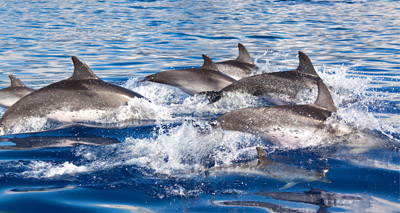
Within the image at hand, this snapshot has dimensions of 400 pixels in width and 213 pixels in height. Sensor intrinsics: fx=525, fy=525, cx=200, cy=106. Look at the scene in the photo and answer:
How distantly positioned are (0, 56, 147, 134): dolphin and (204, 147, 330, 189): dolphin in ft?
11.6

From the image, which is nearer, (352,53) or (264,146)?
(264,146)

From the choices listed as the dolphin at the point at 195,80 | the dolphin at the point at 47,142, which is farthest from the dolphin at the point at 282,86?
the dolphin at the point at 47,142

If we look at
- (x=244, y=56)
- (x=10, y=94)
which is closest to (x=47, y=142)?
(x=10, y=94)

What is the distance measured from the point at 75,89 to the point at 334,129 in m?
4.16

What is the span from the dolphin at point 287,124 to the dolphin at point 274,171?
42.0 inches

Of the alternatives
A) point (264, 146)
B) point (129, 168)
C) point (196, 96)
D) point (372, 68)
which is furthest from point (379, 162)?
point (372, 68)

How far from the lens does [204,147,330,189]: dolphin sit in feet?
16.7

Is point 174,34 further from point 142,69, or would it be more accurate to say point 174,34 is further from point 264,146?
point 264,146

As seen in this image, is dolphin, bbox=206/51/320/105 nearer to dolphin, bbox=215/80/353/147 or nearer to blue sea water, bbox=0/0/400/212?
blue sea water, bbox=0/0/400/212

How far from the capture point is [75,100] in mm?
8391

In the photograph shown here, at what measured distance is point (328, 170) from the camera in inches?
216

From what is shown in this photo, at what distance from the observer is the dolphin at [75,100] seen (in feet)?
26.9

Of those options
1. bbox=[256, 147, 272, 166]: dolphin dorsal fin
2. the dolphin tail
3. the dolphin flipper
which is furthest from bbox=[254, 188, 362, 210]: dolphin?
the dolphin tail

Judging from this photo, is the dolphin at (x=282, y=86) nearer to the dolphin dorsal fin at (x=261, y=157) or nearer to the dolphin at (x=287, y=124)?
the dolphin at (x=287, y=124)
